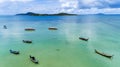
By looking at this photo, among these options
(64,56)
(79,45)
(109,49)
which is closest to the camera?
(64,56)

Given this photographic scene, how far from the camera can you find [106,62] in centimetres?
2541

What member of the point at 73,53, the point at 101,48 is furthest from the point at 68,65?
the point at 101,48

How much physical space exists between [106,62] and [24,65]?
12.4 m

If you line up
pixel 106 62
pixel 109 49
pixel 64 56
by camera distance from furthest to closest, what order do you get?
pixel 109 49, pixel 64 56, pixel 106 62

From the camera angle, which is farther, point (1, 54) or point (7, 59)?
point (1, 54)

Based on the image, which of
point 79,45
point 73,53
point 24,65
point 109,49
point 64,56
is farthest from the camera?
point 79,45

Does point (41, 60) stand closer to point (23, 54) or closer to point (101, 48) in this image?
point (23, 54)

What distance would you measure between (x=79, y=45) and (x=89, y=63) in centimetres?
1076

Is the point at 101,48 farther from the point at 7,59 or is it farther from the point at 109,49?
the point at 7,59

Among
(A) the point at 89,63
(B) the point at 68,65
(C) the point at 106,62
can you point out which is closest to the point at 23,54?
(B) the point at 68,65

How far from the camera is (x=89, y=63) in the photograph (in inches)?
980

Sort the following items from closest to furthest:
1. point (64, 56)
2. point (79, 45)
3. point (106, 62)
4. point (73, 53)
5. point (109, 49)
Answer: point (106, 62) < point (64, 56) < point (73, 53) < point (109, 49) < point (79, 45)

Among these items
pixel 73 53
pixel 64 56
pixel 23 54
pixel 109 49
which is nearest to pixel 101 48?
pixel 109 49

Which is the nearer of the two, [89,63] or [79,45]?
[89,63]
